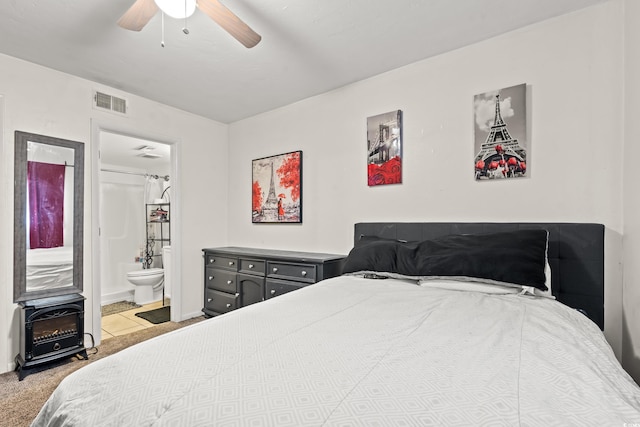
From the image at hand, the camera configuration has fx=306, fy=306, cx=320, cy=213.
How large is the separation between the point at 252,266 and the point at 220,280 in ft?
1.98

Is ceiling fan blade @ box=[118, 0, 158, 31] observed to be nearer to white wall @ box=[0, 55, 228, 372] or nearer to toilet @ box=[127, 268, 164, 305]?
white wall @ box=[0, 55, 228, 372]

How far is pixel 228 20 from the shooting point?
1.71m

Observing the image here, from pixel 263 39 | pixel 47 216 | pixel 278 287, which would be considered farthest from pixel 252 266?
pixel 263 39

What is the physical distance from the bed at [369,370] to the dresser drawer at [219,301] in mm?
1957

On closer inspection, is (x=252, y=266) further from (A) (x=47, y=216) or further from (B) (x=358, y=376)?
(B) (x=358, y=376)

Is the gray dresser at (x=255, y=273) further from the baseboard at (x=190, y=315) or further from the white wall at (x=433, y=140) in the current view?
the white wall at (x=433, y=140)

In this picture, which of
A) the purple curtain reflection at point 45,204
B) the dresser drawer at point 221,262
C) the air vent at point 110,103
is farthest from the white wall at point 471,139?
the purple curtain reflection at point 45,204

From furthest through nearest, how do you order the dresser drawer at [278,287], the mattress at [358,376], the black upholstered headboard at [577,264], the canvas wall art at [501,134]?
the dresser drawer at [278,287] < the canvas wall art at [501,134] < the black upholstered headboard at [577,264] < the mattress at [358,376]

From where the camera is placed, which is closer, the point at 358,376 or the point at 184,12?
the point at 358,376

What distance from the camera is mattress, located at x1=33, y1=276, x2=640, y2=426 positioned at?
66 centimetres

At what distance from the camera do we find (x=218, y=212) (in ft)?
13.4

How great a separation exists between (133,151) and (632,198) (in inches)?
213

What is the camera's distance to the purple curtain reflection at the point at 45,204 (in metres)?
2.57

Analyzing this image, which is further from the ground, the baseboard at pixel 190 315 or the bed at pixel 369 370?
the bed at pixel 369 370
